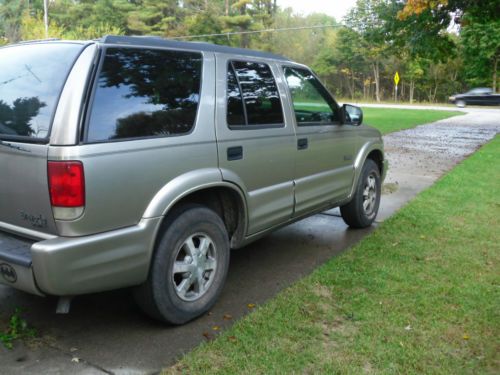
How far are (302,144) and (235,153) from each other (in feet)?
3.15

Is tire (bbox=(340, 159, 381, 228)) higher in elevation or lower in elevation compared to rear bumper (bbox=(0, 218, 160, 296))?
lower

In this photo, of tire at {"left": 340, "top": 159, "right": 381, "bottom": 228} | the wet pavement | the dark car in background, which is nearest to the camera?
the wet pavement

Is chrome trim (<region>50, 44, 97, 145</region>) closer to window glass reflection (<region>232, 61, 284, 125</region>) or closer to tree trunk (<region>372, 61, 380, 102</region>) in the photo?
window glass reflection (<region>232, 61, 284, 125</region>)

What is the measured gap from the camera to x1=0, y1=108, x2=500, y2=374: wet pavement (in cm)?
304

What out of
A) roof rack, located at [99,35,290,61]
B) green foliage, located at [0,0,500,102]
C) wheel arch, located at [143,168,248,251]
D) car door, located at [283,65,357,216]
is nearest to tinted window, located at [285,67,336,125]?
car door, located at [283,65,357,216]

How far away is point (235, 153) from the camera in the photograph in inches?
146

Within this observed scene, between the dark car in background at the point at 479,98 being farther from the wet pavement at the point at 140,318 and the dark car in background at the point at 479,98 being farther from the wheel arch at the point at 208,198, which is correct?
the wheel arch at the point at 208,198

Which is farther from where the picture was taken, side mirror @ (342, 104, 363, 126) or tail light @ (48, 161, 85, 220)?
side mirror @ (342, 104, 363, 126)

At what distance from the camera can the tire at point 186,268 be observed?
10.6 ft

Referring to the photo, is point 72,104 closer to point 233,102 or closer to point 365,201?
point 233,102

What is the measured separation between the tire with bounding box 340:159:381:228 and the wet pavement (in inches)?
5.6

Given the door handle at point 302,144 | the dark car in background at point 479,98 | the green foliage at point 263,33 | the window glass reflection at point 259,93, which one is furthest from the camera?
the green foliage at point 263,33

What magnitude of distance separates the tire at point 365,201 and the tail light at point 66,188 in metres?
3.53

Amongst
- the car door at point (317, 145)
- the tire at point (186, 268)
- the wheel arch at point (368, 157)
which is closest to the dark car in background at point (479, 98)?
the wheel arch at point (368, 157)
